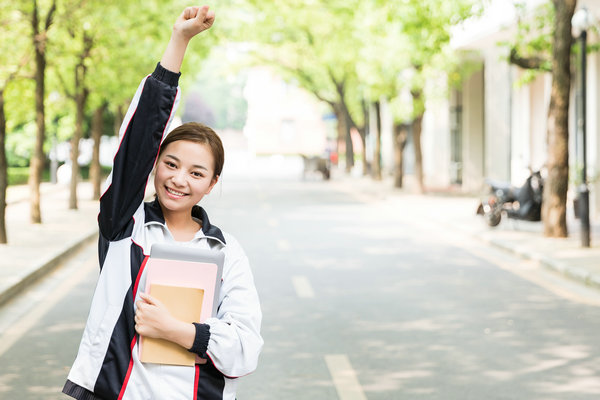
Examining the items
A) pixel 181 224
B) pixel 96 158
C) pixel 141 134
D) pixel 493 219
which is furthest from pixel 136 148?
pixel 96 158

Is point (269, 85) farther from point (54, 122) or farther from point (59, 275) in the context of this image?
point (59, 275)

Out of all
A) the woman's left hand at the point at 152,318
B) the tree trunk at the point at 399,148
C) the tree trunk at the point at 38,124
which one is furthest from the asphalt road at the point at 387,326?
the tree trunk at the point at 399,148

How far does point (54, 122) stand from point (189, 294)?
36659 millimetres

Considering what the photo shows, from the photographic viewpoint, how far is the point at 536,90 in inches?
1084

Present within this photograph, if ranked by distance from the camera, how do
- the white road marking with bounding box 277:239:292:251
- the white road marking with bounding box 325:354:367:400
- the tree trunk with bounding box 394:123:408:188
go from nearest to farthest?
1. the white road marking with bounding box 325:354:367:400
2. the white road marking with bounding box 277:239:292:251
3. the tree trunk with bounding box 394:123:408:188

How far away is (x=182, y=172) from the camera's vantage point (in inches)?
109

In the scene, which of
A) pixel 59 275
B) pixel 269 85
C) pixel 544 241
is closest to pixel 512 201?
pixel 544 241

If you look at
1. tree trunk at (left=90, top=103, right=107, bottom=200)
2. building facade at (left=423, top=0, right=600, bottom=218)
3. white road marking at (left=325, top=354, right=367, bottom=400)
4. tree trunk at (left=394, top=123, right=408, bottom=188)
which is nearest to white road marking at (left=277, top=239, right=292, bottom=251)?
building facade at (left=423, top=0, right=600, bottom=218)

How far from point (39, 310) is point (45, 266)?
9.27ft

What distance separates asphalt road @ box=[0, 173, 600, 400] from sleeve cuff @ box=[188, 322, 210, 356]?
→ 565 mm

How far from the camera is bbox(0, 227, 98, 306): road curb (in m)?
10.1

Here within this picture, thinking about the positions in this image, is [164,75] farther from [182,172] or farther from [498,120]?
[498,120]

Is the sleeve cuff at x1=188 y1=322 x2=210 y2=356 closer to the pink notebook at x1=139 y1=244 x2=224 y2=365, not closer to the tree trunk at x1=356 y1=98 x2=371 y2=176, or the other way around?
the pink notebook at x1=139 y1=244 x2=224 y2=365

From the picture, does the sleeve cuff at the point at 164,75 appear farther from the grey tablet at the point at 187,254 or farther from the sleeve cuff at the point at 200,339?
A: the sleeve cuff at the point at 200,339
